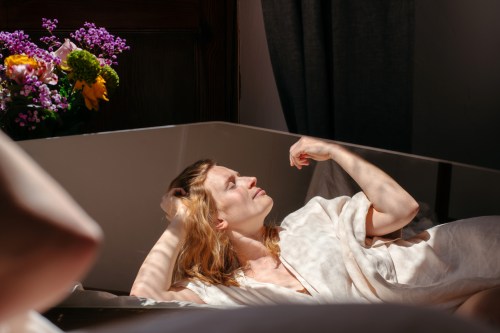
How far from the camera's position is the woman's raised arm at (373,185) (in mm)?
1067

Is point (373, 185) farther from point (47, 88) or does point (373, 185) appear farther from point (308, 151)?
point (47, 88)

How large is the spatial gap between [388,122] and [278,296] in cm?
126

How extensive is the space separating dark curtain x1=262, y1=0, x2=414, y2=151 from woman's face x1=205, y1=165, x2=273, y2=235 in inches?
37.6

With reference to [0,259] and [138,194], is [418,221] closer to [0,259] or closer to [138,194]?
[138,194]

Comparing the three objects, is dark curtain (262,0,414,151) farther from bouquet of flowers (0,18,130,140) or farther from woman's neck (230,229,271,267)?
woman's neck (230,229,271,267)

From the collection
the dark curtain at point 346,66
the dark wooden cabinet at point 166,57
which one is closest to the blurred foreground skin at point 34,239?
the dark curtain at point 346,66

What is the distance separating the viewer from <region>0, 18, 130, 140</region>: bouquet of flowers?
1.61m

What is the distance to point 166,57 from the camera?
252cm

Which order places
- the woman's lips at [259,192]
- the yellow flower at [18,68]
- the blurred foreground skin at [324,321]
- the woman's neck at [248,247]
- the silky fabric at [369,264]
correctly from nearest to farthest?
1. the blurred foreground skin at [324,321]
2. the silky fabric at [369,264]
3. the woman's neck at [248,247]
4. the woman's lips at [259,192]
5. the yellow flower at [18,68]

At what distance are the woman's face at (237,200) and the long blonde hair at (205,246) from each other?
0.01 metres

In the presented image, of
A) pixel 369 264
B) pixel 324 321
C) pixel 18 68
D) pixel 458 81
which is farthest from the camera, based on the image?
pixel 458 81

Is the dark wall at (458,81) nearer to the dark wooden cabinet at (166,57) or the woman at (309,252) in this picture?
the dark wooden cabinet at (166,57)

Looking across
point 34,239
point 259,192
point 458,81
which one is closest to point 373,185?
point 259,192

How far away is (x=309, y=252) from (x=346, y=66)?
4.03 feet
